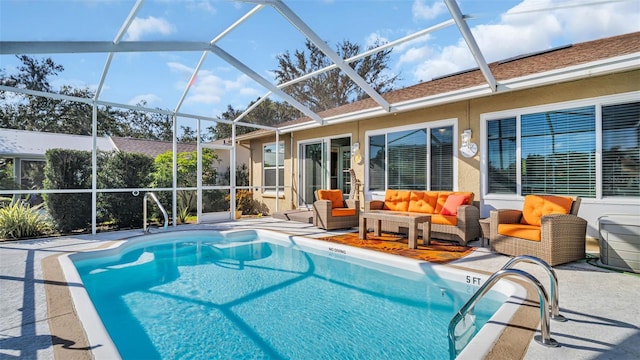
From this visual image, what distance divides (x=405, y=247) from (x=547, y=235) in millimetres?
2200

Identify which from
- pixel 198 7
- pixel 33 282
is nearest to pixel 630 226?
pixel 198 7

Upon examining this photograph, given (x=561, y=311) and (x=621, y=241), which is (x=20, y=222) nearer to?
(x=561, y=311)

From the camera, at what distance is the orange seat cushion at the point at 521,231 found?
15.9ft

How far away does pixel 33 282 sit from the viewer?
3912 millimetres

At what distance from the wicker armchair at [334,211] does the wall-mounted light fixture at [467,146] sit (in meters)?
2.88

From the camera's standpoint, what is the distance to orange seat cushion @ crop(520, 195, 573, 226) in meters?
5.12

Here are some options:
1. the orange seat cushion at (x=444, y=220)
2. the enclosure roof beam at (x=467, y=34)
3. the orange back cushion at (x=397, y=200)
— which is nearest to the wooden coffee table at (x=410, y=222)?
the orange seat cushion at (x=444, y=220)

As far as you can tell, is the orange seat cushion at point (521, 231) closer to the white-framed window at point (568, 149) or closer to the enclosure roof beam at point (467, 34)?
the white-framed window at point (568, 149)

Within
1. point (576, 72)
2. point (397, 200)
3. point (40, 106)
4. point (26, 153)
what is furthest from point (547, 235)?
point (40, 106)

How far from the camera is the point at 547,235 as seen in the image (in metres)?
4.62

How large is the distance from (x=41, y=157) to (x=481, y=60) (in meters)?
15.8

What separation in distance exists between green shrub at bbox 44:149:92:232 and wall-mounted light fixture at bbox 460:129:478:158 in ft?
30.1

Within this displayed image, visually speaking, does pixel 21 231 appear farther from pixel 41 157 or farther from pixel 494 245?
pixel 494 245

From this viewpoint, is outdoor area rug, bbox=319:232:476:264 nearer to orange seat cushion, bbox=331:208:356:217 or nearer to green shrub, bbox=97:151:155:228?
orange seat cushion, bbox=331:208:356:217
